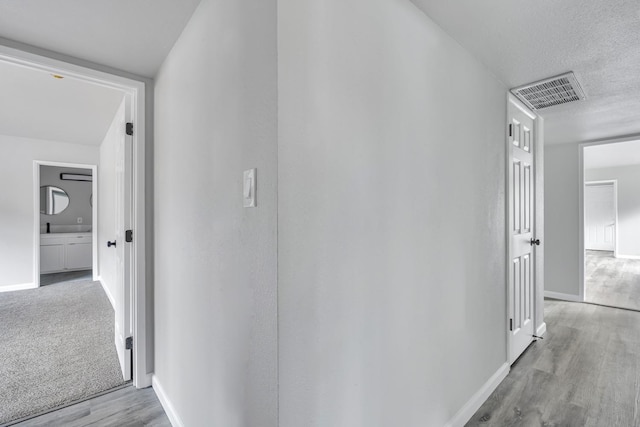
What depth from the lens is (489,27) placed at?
159cm

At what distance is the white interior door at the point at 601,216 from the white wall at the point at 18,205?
1236 cm

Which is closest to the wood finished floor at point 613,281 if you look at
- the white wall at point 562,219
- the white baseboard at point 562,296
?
the white baseboard at point 562,296

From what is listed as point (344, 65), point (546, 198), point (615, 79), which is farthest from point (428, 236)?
point (546, 198)

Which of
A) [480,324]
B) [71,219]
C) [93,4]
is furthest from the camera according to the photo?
[71,219]

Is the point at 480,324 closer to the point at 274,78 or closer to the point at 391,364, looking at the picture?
the point at 391,364

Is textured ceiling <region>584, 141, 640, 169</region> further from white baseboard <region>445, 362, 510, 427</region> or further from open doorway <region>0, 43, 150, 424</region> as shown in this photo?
open doorway <region>0, 43, 150, 424</region>

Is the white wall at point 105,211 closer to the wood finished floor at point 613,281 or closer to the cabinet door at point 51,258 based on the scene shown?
the cabinet door at point 51,258

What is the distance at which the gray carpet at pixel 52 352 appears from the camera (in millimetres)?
1983

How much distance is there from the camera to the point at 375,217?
1.18 metres

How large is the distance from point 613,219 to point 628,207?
22.8 inches

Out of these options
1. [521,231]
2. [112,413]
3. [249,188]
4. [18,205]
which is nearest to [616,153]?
[521,231]

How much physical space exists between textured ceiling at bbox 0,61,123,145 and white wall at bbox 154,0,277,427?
133cm

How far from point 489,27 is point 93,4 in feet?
6.65

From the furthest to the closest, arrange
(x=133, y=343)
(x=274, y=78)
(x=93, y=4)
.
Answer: (x=133, y=343) < (x=93, y=4) < (x=274, y=78)
